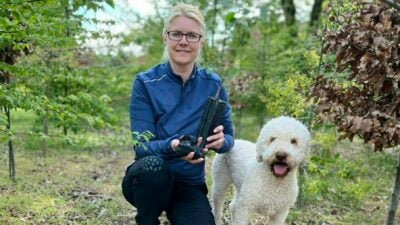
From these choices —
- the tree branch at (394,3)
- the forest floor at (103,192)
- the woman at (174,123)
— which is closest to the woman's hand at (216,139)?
the woman at (174,123)

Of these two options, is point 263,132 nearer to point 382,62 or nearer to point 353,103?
point 353,103

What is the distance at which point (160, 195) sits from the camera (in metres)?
3.51

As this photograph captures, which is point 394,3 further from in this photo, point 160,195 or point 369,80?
point 160,195

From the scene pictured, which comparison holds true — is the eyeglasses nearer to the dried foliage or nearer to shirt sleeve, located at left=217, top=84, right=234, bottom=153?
shirt sleeve, located at left=217, top=84, right=234, bottom=153

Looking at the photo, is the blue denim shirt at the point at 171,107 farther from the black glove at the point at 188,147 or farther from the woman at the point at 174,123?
the black glove at the point at 188,147

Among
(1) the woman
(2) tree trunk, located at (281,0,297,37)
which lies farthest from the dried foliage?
(2) tree trunk, located at (281,0,297,37)

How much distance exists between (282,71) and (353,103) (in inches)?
114

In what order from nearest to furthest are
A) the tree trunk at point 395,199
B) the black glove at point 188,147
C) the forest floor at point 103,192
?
the black glove at point 188,147, the tree trunk at point 395,199, the forest floor at point 103,192

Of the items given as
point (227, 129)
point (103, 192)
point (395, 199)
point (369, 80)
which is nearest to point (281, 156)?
point (227, 129)

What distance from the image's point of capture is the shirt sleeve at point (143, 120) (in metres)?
3.47

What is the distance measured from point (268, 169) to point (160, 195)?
0.82 meters

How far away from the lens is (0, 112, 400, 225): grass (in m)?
4.71

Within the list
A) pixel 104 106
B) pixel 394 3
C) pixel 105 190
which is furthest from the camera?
pixel 104 106

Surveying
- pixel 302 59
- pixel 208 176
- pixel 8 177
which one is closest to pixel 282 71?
pixel 302 59
